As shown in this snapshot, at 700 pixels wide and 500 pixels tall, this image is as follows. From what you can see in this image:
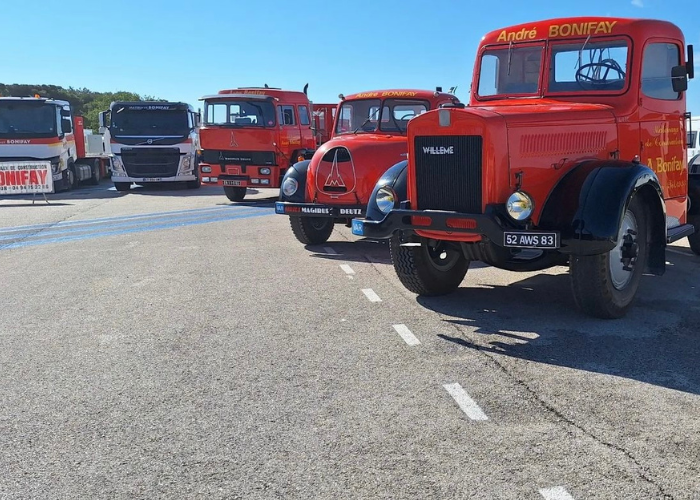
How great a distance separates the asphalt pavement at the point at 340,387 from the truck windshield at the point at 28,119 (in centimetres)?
1412

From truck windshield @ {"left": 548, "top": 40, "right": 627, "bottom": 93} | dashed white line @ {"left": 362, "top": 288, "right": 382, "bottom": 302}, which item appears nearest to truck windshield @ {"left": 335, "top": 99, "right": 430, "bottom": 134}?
truck windshield @ {"left": 548, "top": 40, "right": 627, "bottom": 93}

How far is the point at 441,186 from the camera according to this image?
623 centimetres

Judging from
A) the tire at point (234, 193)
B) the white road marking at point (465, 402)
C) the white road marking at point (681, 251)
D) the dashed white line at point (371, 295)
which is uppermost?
the tire at point (234, 193)

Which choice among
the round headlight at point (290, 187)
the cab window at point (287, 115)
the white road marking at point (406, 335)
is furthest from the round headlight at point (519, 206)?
the cab window at point (287, 115)

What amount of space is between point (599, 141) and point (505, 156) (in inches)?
44.4

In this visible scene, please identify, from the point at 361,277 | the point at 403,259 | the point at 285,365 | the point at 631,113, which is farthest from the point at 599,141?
the point at 285,365

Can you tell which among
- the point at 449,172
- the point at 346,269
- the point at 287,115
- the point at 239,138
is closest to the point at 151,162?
the point at 239,138

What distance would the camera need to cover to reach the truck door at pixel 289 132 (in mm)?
17734

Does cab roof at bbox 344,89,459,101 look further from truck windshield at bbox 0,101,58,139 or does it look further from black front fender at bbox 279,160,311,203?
truck windshield at bbox 0,101,58,139

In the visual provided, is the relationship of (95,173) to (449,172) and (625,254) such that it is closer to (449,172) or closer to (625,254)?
(449,172)

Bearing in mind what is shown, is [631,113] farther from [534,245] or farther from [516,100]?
[534,245]

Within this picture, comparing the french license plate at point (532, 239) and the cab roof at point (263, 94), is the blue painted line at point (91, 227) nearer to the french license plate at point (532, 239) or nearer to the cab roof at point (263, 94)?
the cab roof at point (263, 94)

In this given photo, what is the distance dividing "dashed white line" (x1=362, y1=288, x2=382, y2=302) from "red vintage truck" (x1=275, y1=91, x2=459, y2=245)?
6.39 ft

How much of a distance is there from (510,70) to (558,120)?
153 centimetres
